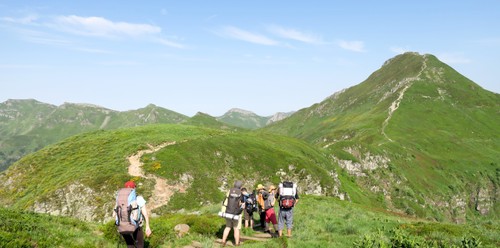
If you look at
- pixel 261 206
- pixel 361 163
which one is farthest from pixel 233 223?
pixel 361 163

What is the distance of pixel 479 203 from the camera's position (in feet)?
382

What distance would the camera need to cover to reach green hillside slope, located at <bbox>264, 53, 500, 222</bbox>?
101 meters

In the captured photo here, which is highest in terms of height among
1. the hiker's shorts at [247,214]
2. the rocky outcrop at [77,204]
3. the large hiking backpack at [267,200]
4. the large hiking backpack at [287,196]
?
the large hiking backpack at [287,196]

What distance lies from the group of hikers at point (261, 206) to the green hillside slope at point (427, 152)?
7566 centimetres

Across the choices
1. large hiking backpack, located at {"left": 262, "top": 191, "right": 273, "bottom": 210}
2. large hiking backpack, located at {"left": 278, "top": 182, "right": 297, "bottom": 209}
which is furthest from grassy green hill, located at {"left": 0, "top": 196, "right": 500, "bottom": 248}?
large hiking backpack, located at {"left": 262, "top": 191, "right": 273, "bottom": 210}

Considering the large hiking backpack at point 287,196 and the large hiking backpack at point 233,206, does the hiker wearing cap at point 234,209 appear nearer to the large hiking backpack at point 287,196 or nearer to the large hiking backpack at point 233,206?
the large hiking backpack at point 233,206

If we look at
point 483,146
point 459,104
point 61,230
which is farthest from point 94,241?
point 459,104

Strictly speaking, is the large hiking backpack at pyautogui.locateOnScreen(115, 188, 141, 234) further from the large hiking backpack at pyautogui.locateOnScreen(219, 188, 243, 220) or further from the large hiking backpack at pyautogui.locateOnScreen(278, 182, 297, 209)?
the large hiking backpack at pyautogui.locateOnScreen(278, 182, 297, 209)

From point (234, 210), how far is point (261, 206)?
556 cm

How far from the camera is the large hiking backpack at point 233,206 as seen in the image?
1603 cm

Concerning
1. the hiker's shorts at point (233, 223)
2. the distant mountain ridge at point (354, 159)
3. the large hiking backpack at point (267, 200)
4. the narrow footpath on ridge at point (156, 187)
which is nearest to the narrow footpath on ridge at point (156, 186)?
the narrow footpath on ridge at point (156, 187)

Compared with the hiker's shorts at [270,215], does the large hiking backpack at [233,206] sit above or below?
above

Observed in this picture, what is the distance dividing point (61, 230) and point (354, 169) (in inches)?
3712

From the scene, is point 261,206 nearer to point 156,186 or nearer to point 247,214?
point 247,214
